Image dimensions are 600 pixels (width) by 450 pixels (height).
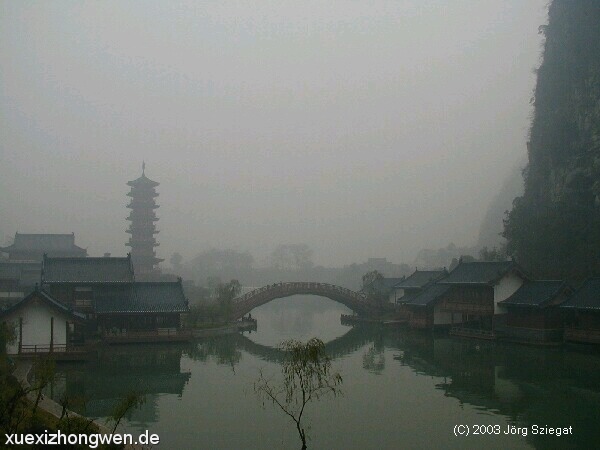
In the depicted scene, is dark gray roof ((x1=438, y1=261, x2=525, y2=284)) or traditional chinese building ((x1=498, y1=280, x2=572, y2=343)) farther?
dark gray roof ((x1=438, y1=261, x2=525, y2=284))

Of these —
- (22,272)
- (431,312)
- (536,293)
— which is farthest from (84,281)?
(536,293)

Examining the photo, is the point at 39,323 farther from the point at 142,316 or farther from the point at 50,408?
the point at 50,408

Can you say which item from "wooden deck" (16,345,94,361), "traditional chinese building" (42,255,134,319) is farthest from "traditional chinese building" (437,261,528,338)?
"wooden deck" (16,345,94,361)

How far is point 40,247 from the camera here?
60781 mm

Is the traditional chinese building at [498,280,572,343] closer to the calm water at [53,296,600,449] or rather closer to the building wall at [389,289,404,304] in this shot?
the calm water at [53,296,600,449]

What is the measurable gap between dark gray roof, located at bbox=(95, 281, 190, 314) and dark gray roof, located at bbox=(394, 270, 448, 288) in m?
Result: 20.8

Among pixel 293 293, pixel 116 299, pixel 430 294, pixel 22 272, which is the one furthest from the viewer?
pixel 22 272

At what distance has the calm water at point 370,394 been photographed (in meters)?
15.3

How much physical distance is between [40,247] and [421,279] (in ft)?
133

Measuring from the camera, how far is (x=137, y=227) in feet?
231

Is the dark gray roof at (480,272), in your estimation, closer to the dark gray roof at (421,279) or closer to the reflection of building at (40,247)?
the dark gray roof at (421,279)

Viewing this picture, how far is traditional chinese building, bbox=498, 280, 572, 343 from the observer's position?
3175 centimetres

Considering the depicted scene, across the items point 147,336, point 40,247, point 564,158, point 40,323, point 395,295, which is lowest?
→ point 147,336

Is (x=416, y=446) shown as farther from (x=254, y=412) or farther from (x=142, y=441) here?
(x=142, y=441)
